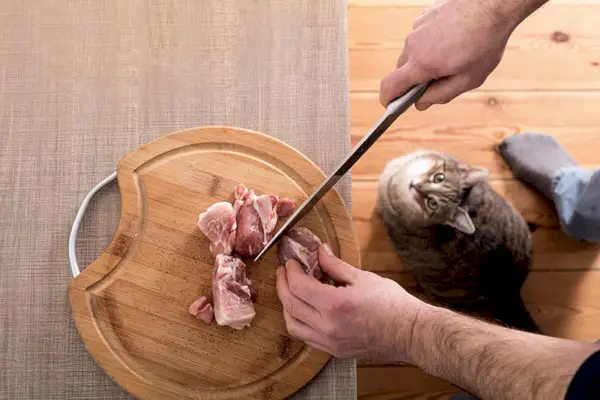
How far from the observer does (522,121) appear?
2.19m

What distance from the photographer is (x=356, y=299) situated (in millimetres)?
1316

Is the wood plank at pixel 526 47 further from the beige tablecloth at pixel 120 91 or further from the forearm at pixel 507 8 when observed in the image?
the forearm at pixel 507 8

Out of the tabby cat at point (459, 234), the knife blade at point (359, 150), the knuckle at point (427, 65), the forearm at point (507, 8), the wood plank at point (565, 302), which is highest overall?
the forearm at point (507, 8)

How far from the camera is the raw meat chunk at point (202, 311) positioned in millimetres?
1396

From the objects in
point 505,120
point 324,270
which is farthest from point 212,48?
point 505,120

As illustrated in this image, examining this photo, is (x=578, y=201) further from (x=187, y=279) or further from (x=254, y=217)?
(x=187, y=279)

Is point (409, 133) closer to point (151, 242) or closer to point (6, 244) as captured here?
point (151, 242)

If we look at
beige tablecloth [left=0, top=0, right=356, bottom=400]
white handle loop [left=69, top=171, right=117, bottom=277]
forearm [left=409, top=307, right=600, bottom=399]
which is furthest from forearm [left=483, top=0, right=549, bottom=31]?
white handle loop [left=69, top=171, right=117, bottom=277]

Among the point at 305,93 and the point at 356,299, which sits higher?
the point at 305,93

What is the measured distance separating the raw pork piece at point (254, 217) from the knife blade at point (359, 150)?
25 millimetres

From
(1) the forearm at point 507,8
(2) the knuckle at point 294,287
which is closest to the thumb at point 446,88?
(1) the forearm at point 507,8

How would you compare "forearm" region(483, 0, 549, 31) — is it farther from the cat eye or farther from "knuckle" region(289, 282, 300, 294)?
"knuckle" region(289, 282, 300, 294)

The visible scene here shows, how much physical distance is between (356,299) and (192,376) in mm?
473

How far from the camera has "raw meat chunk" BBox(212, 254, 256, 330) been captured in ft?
4.48
